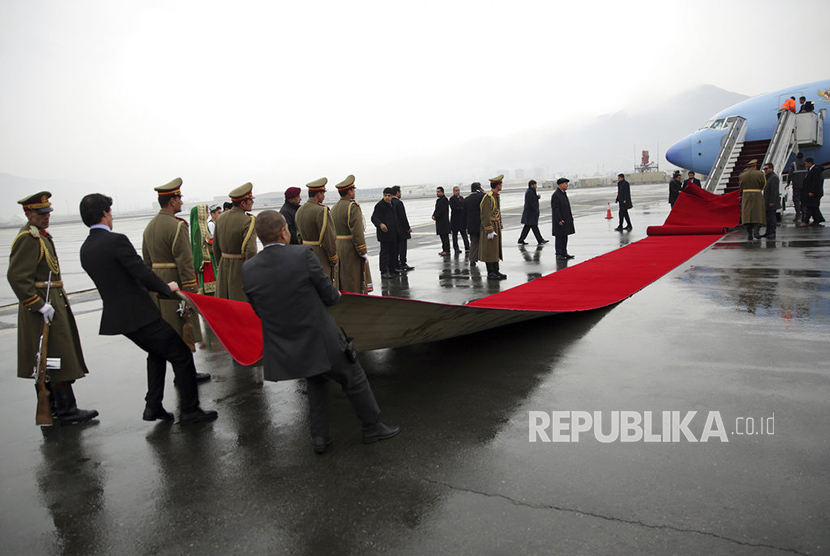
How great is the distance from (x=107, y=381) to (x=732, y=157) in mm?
20003

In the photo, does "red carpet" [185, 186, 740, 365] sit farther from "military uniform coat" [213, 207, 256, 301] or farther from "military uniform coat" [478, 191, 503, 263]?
"military uniform coat" [213, 207, 256, 301]

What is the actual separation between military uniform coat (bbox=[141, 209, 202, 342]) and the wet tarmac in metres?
0.80

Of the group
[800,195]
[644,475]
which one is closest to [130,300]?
[644,475]

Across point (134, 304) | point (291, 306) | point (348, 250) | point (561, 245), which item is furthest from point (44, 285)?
point (561, 245)

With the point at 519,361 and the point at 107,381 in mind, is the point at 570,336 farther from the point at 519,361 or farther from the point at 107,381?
the point at 107,381

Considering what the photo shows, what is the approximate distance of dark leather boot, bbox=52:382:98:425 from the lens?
4.48 meters

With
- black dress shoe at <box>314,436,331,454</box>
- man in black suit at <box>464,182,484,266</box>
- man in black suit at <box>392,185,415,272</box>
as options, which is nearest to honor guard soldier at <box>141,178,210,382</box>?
black dress shoe at <box>314,436,331,454</box>

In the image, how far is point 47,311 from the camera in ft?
14.2

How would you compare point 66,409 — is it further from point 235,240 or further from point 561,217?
point 561,217

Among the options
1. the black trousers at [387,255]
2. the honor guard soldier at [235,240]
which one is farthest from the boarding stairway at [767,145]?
the honor guard soldier at [235,240]

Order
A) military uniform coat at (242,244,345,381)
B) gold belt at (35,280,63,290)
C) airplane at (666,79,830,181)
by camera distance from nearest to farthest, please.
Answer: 1. military uniform coat at (242,244,345,381)
2. gold belt at (35,280,63,290)
3. airplane at (666,79,830,181)

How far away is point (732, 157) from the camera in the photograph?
749 inches

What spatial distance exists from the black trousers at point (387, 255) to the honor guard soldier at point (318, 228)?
405 cm

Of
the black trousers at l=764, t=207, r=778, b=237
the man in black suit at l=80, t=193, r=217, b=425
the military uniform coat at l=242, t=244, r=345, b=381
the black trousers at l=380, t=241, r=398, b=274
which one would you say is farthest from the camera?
the black trousers at l=764, t=207, r=778, b=237
